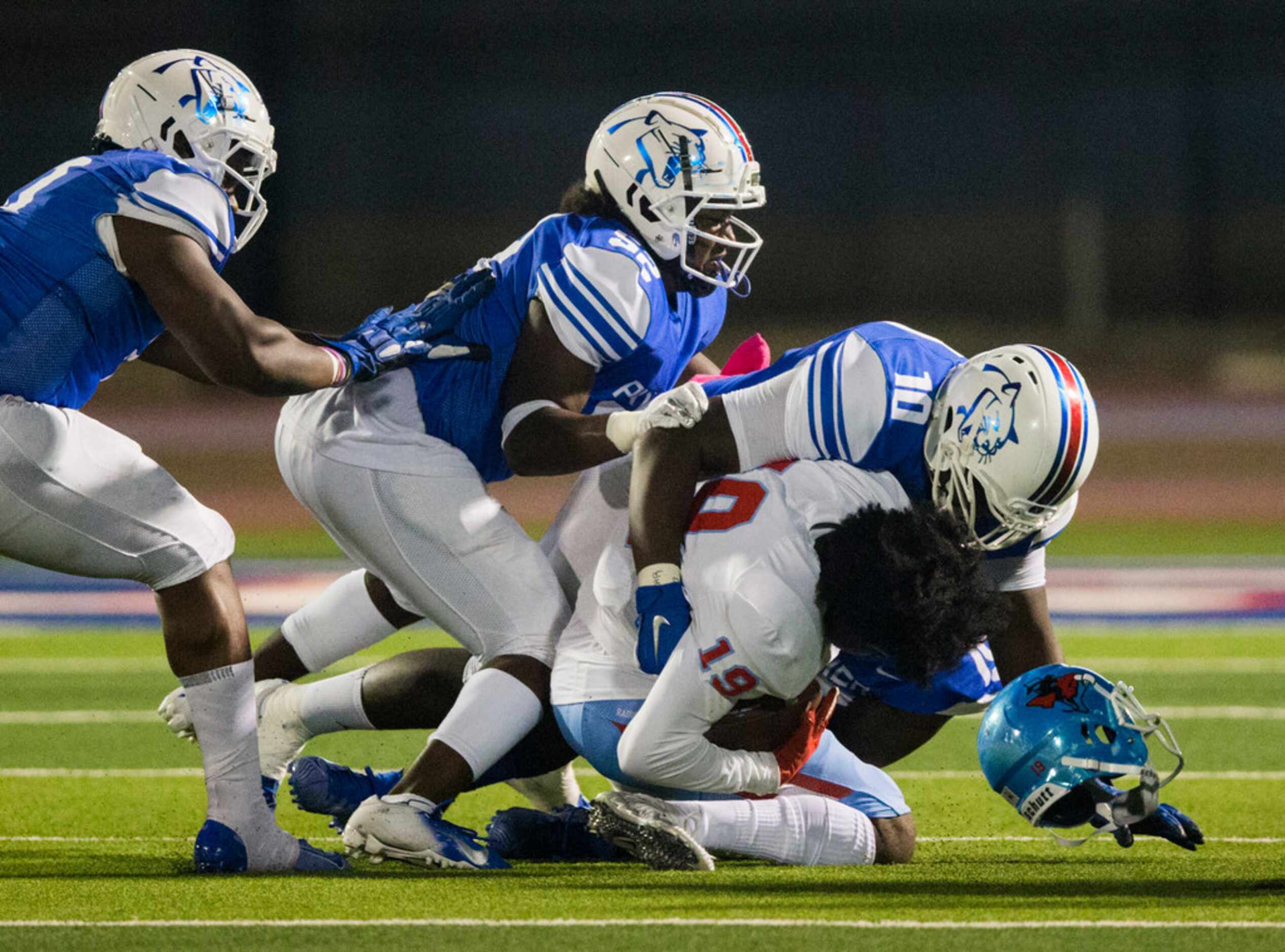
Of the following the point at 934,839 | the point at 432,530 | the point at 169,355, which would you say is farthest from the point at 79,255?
the point at 934,839

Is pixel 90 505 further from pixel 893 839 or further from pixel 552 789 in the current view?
pixel 893 839

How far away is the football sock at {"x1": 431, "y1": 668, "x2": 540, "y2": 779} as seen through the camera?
3709 millimetres

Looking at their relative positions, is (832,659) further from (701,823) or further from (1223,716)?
(1223,716)

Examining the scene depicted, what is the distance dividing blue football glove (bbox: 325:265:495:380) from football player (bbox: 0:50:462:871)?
0.15 meters

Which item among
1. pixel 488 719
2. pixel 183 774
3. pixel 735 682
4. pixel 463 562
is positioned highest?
pixel 463 562

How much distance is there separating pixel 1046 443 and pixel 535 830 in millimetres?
1323

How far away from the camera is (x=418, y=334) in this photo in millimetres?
4129

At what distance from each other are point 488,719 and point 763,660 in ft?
2.10

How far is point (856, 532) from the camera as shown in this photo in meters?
3.42

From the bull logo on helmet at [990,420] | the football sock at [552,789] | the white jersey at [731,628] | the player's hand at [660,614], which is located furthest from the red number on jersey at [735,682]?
the football sock at [552,789]

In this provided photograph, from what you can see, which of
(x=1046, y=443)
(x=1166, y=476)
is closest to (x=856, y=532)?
(x=1046, y=443)

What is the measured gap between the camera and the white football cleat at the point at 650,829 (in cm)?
357

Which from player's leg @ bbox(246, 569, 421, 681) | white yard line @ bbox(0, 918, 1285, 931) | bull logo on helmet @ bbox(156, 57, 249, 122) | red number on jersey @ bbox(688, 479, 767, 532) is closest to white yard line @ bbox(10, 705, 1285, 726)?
player's leg @ bbox(246, 569, 421, 681)

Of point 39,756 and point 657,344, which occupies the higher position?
point 657,344
